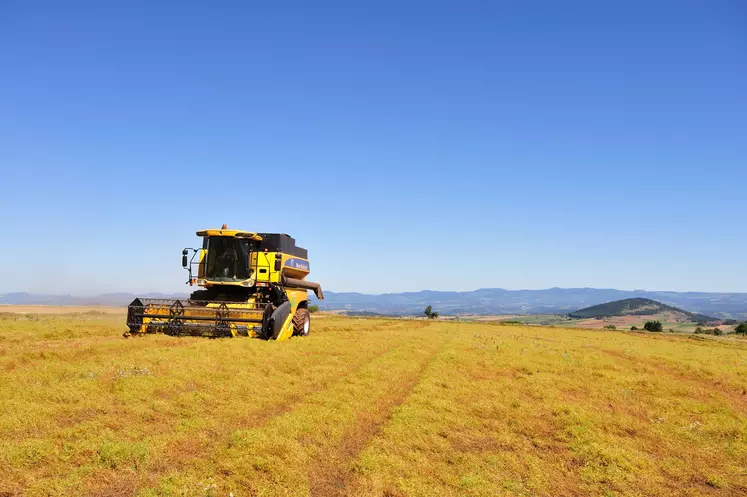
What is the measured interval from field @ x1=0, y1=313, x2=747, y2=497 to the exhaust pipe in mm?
7197

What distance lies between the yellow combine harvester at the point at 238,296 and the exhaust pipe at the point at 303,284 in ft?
0.21

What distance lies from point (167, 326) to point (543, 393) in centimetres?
1413

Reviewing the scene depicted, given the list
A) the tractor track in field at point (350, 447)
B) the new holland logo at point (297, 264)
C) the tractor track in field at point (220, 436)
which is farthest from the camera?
the new holland logo at point (297, 264)

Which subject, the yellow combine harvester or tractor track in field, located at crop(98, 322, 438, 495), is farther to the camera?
the yellow combine harvester

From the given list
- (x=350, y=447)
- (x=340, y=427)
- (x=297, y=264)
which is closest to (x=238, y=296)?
(x=297, y=264)

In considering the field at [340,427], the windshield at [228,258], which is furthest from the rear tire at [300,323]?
the field at [340,427]

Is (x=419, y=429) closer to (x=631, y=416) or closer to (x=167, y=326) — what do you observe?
(x=631, y=416)

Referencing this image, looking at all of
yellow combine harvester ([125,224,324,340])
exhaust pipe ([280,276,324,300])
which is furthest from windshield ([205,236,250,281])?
exhaust pipe ([280,276,324,300])

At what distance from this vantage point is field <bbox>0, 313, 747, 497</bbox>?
664 cm

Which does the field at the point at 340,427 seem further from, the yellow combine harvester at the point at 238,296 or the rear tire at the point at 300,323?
the rear tire at the point at 300,323

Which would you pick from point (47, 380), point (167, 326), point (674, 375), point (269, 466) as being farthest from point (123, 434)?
point (674, 375)

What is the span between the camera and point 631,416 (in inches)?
452

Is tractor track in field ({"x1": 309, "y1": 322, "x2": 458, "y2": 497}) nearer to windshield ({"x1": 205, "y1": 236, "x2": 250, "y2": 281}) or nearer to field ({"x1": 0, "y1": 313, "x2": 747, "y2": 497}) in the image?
field ({"x1": 0, "y1": 313, "x2": 747, "y2": 497})

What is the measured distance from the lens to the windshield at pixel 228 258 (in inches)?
872
